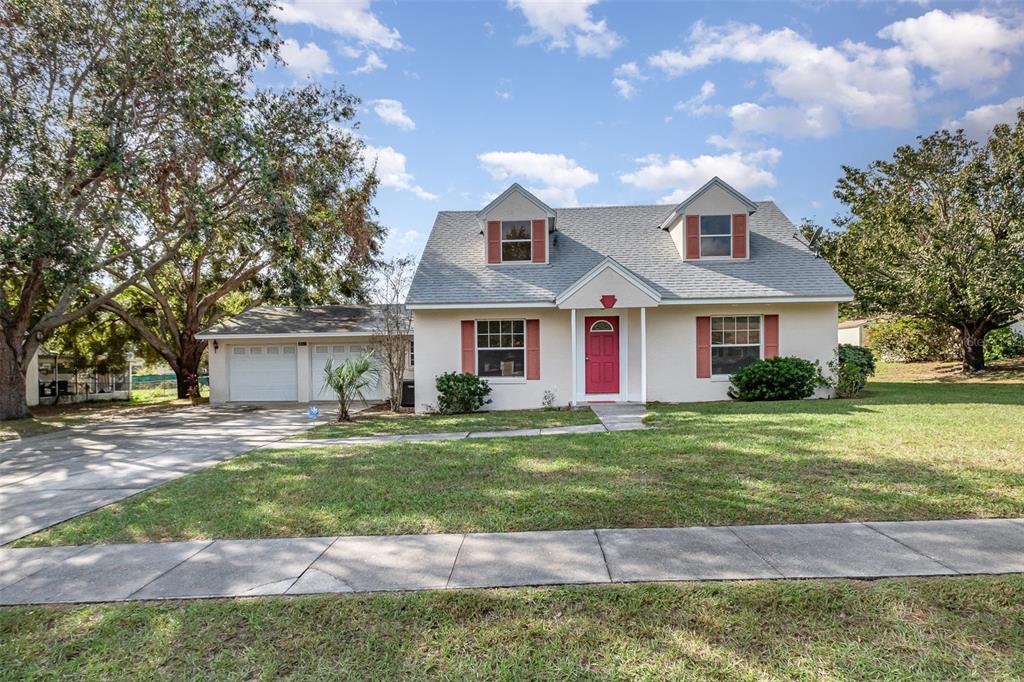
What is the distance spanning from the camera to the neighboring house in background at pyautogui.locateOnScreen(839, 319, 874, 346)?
30.6 metres

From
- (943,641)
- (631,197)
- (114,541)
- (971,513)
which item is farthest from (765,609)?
(631,197)

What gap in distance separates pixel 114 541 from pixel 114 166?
31.5 feet

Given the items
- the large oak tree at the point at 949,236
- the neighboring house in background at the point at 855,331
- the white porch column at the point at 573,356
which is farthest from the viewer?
the neighboring house in background at the point at 855,331

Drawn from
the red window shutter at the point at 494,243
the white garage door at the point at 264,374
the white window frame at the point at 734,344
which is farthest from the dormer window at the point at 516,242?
the white garage door at the point at 264,374

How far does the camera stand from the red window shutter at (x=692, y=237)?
14817mm

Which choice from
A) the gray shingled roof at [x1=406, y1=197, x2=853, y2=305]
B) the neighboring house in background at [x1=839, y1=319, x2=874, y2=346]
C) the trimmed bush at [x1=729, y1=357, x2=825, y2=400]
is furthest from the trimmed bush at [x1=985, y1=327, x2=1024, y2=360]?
the trimmed bush at [x1=729, y1=357, x2=825, y2=400]

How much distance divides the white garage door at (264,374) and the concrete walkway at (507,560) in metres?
14.7

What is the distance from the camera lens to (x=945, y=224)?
61.4 feet

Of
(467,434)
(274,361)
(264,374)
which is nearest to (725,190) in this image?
(467,434)

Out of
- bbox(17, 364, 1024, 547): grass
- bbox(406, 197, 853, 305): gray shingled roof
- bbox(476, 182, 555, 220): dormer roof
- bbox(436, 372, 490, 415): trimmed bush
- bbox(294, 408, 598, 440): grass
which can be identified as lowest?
bbox(294, 408, 598, 440): grass

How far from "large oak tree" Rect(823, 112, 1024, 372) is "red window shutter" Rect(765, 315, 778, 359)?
8.86 m

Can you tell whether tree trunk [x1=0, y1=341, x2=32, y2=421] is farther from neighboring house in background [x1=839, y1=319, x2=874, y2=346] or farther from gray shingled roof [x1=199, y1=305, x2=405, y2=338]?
neighboring house in background [x1=839, y1=319, x2=874, y2=346]

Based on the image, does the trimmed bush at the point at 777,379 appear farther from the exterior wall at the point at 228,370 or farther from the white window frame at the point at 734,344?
the exterior wall at the point at 228,370

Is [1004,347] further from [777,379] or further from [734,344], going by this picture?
[734,344]
